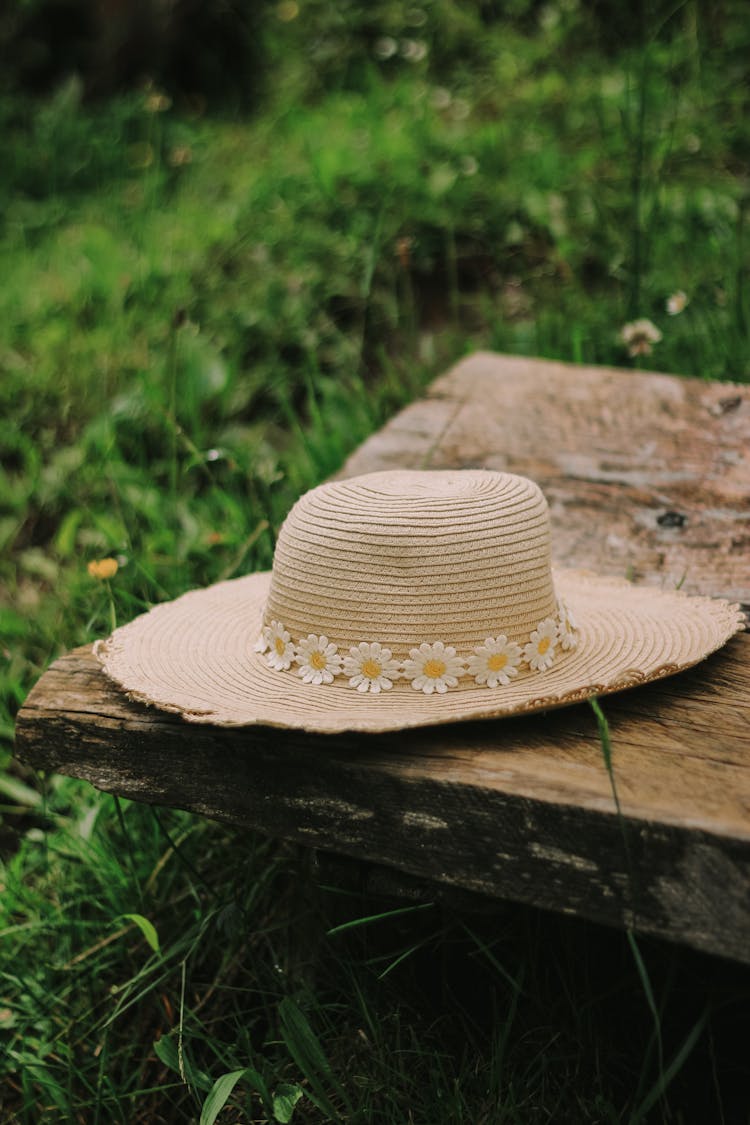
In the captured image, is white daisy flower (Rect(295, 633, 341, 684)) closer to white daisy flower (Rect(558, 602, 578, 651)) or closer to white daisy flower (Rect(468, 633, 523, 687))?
white daisy flower (Rect(468, 633, 523, 687))

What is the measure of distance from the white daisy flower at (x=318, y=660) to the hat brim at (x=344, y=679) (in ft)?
0.05

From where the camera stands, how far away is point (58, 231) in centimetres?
542

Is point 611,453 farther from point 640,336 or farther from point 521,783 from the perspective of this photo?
point 521,783

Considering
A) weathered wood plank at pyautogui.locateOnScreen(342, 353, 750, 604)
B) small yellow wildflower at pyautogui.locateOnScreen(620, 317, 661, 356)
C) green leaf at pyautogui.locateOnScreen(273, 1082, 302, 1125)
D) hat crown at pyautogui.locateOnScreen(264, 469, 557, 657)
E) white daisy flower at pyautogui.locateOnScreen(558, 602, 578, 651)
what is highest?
hat crown at pyautogui.locateOnScreen(264, 469, 557, 657)

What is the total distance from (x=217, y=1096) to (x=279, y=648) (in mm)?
702

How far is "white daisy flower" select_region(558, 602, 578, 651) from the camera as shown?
177 cm

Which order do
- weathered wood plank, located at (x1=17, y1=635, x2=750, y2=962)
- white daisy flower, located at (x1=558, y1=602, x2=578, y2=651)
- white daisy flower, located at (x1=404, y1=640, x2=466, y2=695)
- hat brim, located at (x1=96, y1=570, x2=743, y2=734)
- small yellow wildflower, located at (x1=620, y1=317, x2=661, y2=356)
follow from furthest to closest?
small yellow wildflower, located at (x1=620, y1=317, x2=661, y2=356)
white daisy flower, located at (x1=558, y1=602, x2=578, y2=651)
white daisy flower, located at (x1=404, y1=640, x2=466, y2=695)
hat brim, located at (x1=96, y1=570, x2=743, y2=734)
weathered wood plank, located at (x1=17, y1=635, x2=750, y2=962)

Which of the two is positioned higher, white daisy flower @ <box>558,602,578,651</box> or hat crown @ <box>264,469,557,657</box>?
hat crown @ <box>264,469,557,657</box>

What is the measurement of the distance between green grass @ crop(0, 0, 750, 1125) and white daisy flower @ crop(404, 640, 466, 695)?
0.38 m

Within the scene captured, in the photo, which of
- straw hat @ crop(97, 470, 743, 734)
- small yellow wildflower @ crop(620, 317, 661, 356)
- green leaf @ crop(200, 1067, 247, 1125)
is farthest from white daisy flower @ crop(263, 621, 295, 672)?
small yellow wildflower @ crop(620, 317, 661, 356)

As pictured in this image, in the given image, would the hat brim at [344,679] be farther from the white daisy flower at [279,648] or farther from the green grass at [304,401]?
the green grass at [304,401]

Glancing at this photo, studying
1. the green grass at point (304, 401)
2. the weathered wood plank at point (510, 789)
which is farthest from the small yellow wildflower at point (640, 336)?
the weathered wood plank at point (510, 789)

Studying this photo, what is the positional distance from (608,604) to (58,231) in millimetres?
4313

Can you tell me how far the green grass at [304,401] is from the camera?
69.8 inches
